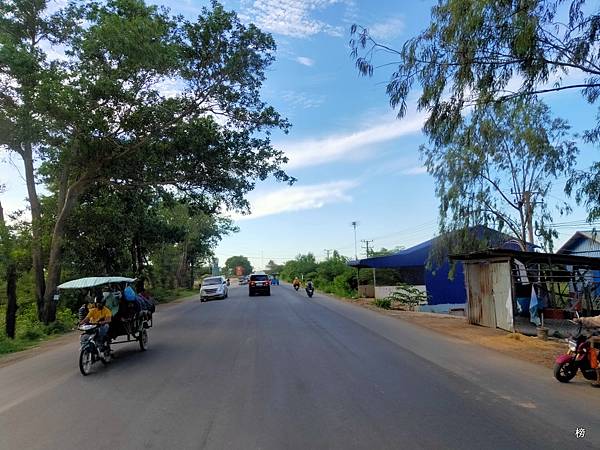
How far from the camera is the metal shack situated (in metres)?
17.2

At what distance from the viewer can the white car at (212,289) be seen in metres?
40.6

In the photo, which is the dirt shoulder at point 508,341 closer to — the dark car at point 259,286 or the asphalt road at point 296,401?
the asphalt road at point 296,401

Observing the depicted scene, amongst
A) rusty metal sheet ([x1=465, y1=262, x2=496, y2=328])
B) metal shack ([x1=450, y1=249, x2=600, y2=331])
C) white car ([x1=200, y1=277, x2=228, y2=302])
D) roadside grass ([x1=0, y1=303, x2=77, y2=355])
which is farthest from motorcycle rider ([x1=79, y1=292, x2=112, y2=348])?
white car ([x1=200, y1=277, x2=228, y2=302])

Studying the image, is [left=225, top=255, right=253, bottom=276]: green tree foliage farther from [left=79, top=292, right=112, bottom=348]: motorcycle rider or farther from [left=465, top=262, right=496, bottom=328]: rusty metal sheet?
[left=79, top=292, right=112, bottom=348]: motorcycle rider

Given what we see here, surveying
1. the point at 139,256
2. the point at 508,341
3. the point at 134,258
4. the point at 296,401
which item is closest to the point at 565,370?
the point at 296,401

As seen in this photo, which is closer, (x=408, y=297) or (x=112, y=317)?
(x=112, y=317)

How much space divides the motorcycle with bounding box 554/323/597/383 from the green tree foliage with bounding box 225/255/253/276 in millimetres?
167762

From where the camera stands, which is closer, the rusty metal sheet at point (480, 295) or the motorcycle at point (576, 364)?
the motorcycle at point (576, 364)

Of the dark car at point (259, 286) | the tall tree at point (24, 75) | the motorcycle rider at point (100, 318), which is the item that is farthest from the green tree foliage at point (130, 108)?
the dark car at point (259, 286)

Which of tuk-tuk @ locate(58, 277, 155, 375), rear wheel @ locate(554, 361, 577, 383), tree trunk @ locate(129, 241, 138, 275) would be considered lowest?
rear wheel @ locate(554, 361, 577, 383)

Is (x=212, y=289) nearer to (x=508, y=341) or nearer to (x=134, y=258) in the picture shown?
(x=134, y=258)

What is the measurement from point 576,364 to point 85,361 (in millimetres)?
8977

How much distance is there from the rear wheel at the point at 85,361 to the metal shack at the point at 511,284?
40.6 feet

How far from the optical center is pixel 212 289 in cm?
4100
